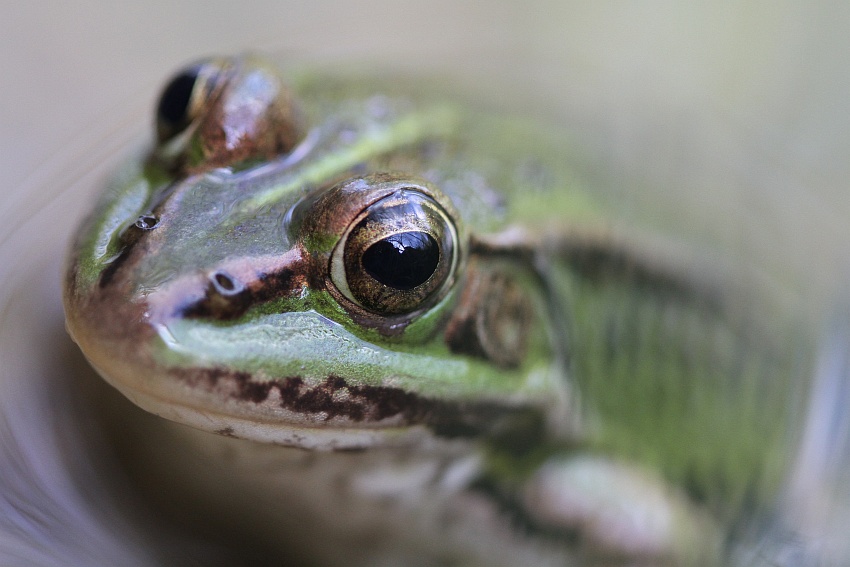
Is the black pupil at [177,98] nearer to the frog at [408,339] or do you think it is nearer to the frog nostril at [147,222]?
the frog at [408,339]

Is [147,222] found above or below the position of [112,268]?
above

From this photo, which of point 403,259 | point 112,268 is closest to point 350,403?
point 403,259

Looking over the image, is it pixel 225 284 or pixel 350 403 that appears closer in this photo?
pixel 225 284

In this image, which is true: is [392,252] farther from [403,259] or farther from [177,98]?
[177,98]

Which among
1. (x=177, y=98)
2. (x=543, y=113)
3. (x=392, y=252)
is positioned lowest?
(x=392, y=252)

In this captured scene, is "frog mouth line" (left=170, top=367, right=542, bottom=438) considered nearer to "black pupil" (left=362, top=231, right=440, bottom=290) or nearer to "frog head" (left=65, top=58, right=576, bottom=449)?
"frog head" (left=65, top=58, right=576, bottom=449)

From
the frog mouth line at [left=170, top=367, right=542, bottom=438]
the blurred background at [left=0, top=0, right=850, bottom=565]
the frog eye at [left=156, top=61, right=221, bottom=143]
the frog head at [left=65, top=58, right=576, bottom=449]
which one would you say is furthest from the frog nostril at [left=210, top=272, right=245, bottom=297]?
the blurred background at [left=0, top=0, right=850, bottom=565]

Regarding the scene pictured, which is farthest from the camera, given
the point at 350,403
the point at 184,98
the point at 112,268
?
the point at 184,98

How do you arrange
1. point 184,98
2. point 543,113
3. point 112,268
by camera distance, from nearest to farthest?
point 112,268
point 184,98
point 543,113
